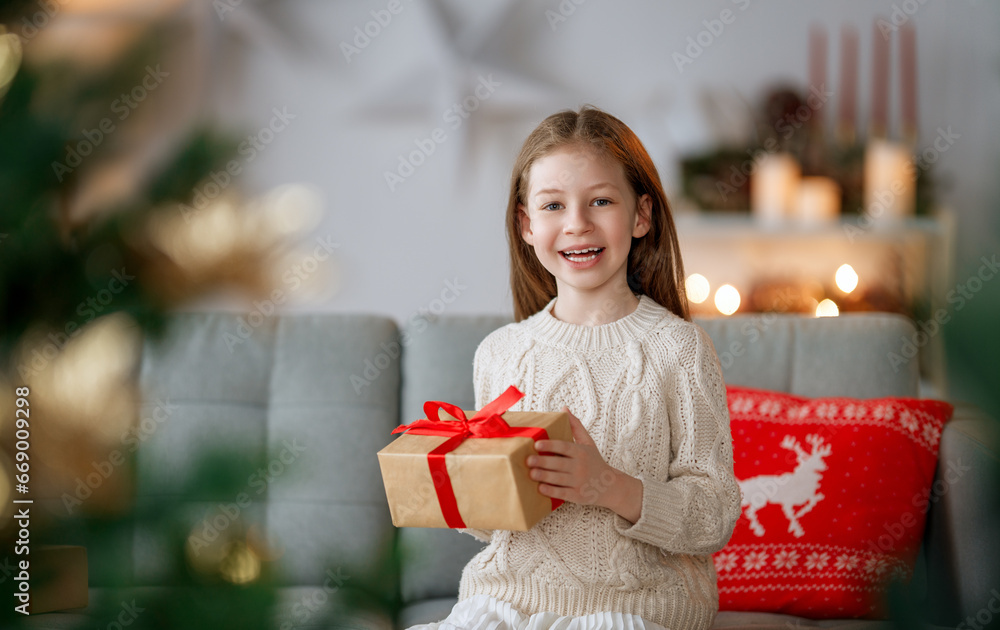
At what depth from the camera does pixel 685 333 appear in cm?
120

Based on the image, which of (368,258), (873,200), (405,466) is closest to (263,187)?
Result: (368,258)

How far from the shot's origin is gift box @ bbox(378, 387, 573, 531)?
0.94 metres

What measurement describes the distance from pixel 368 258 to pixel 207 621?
10.3ft

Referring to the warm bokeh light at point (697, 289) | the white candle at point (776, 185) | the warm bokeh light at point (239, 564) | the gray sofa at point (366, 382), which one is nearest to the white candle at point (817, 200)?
the white candle at point (776, 185)

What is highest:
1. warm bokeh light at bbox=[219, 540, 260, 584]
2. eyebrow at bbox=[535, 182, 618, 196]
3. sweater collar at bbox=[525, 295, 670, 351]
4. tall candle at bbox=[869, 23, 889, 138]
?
tall candle at bbox=[869, 23, 889, 138]

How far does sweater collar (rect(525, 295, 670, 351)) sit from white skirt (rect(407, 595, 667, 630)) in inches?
14.9

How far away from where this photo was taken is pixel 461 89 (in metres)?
3.28

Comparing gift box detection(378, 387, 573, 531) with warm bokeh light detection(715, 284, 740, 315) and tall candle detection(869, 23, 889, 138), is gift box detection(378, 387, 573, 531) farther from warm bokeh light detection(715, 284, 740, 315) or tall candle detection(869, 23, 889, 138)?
tall candle detection(869, 23, 889, 138)

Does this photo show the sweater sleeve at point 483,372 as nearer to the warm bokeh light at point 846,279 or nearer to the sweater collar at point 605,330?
the sweater collar at point 605,330

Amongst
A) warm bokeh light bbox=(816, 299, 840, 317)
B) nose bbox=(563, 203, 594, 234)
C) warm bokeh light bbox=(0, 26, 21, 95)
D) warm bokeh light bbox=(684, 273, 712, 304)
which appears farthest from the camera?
warm bokeh light bbox=(684, 273, 712, 304)

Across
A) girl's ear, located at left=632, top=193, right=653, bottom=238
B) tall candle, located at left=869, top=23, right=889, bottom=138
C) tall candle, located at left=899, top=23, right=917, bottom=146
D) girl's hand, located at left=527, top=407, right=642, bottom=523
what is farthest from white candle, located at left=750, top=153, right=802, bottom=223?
girl's hand, located at left=527, top=407, right=642, bottom=523

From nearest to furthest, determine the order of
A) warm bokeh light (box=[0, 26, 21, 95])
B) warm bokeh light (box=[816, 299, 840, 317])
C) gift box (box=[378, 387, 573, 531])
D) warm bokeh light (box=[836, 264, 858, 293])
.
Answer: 1. warm bokeh light (box=[0, 26, 21, 95])
2. gift box (box=[378, 387, 573, 531])
3. warm bokeh light (box=[816, 299, 840, 317])
4. warm bokeh light (box=[836, 264, 858, 293])

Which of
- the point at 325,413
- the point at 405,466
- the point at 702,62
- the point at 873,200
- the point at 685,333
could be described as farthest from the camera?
the point at 702,62

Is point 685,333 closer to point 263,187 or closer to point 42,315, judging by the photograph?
point 42,315
